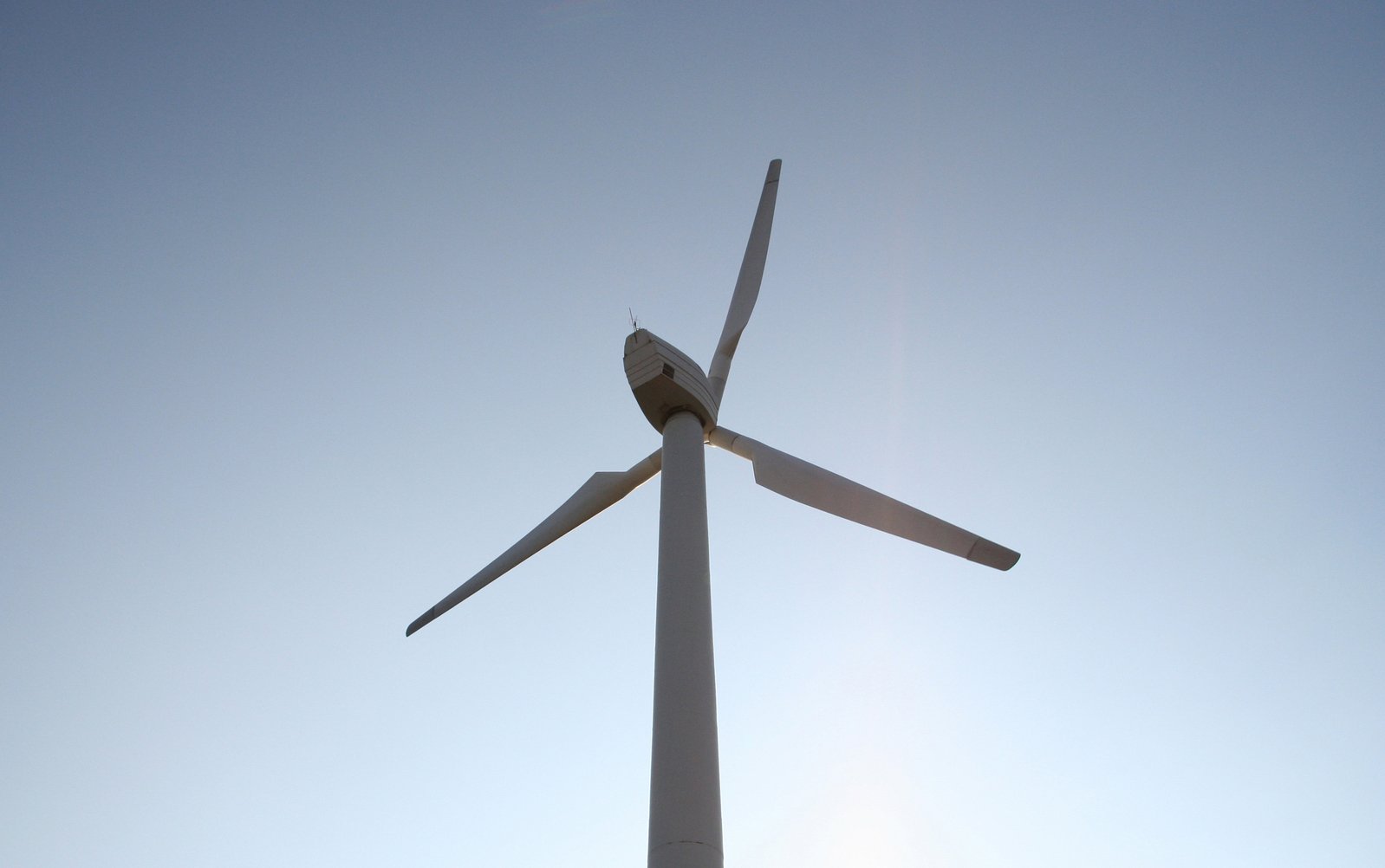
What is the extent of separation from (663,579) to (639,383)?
387 cm

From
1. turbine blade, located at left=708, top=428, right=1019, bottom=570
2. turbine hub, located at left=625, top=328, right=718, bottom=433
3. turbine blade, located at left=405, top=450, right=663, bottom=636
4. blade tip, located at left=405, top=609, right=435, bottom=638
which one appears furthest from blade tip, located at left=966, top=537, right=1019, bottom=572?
blade tip, located at left=405, top=609, right=435, bottom=638

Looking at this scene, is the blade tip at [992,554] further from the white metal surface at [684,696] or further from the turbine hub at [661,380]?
the turbine hub at [661,380]

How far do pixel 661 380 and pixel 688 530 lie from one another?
3.07 m

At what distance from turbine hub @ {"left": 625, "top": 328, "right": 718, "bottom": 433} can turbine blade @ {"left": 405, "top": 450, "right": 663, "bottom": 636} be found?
1585mm

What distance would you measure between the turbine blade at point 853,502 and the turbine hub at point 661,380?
983mm

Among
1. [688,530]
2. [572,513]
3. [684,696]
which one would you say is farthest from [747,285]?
[684,696]

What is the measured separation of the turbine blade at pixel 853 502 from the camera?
14320 mm

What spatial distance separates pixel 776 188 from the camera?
73.8ft

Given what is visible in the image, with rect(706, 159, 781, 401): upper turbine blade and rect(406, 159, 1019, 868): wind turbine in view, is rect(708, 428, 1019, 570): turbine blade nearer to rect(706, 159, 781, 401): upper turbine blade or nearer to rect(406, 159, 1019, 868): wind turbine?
rect(406, 159, 1019, 868): wind turbine

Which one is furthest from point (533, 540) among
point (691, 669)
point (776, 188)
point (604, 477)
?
point (776, 188)

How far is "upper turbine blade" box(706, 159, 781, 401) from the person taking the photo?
735 inches

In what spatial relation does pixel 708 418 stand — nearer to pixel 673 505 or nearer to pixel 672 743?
pixel 673 505

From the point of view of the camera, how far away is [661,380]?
15469 mm

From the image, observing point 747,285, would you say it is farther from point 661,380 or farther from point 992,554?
point 992,554
